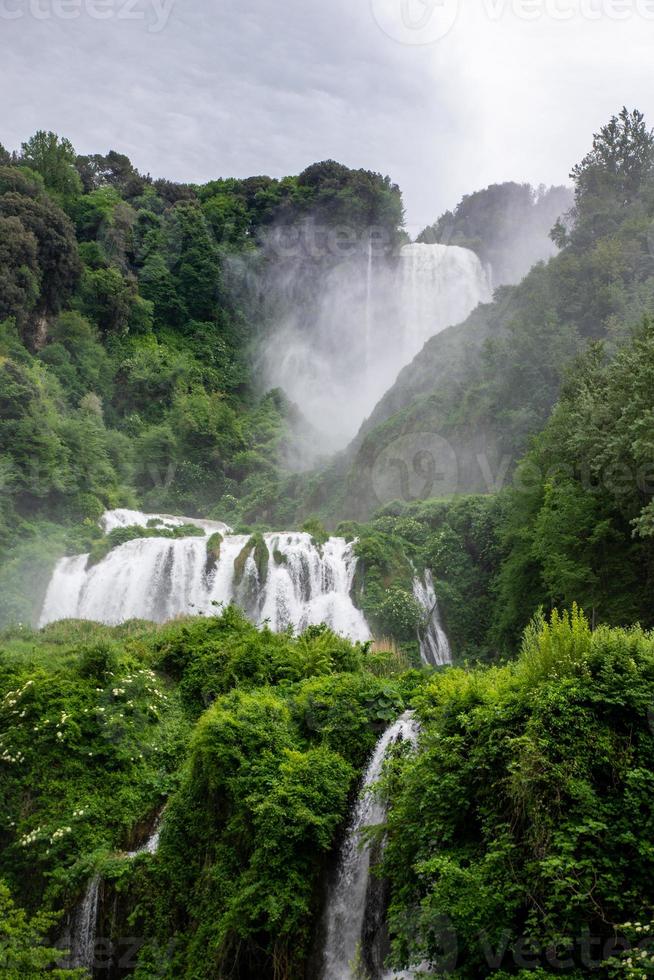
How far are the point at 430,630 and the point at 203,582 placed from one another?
783 centimetres

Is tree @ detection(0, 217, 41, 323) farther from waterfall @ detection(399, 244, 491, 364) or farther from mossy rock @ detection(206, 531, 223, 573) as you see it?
waterfall @ detection(399, 244, 491, 364)

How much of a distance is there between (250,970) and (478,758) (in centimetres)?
390

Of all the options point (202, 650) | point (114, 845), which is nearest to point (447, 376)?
point (202, 650)

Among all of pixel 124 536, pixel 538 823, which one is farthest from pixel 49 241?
pixel 538 823

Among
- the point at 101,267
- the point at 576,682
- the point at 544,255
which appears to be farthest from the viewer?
the point at 544,255

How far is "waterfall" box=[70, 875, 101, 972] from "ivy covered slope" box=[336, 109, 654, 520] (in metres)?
25.0

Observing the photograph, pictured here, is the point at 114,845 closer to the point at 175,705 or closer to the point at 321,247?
the point at 175,705

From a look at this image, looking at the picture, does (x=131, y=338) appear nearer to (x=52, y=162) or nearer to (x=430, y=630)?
(x=52, y=162)

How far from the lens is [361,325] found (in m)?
56.2

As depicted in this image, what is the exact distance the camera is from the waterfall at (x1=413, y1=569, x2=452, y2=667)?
22.4m

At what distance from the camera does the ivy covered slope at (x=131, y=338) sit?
2794 centimetres

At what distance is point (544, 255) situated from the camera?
6538 cm

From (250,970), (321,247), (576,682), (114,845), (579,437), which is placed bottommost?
(250,970)

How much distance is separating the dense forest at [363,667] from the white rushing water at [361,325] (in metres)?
11.0
